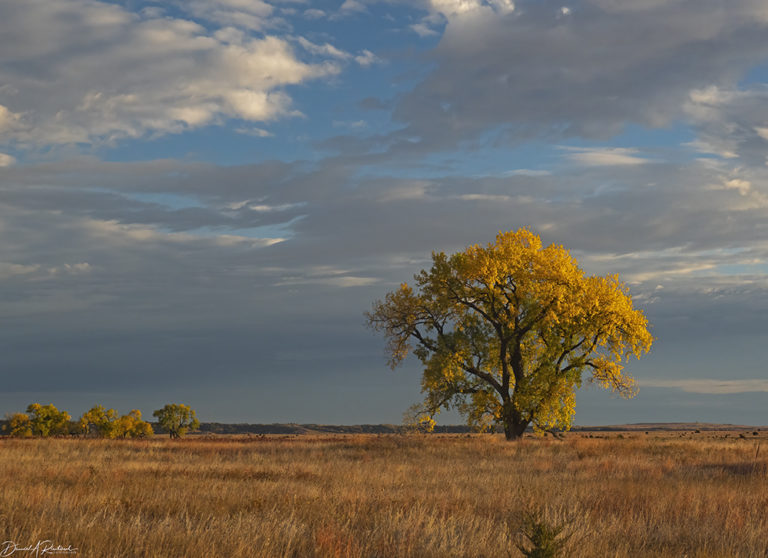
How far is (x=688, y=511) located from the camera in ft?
39.1

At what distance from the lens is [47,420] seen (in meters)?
67.8

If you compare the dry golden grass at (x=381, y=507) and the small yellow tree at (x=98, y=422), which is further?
the small yellow tree at (x=98, y=422)

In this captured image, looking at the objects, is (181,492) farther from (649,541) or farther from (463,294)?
(463,294)

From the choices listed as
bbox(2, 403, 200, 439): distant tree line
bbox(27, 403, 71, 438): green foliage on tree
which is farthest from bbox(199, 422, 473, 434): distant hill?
bbox(27, 403, 71, 438): green foliage on tree

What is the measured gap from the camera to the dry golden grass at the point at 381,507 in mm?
8414

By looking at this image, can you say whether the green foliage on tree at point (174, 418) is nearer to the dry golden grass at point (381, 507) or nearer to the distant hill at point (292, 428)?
the dry golden grass at point (381, 507)

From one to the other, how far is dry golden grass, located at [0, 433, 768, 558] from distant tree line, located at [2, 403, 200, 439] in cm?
4492

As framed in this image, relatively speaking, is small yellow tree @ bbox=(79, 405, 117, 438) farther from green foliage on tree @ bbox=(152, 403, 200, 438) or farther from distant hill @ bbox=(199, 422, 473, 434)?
distant hill @ bbox=(199, 422, 473, 434)

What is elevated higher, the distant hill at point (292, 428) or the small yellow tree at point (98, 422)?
the small yellow tree at point (98, 422)

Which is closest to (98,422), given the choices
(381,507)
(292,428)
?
(381,507)

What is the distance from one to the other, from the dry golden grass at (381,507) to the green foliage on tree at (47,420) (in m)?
49.9

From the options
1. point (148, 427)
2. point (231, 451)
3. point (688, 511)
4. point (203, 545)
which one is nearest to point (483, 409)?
point (231, 451)

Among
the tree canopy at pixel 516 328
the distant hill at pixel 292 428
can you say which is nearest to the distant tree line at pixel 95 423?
the tree canopy at pixel 516 328

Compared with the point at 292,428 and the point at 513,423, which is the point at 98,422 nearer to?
the point at 513,423
